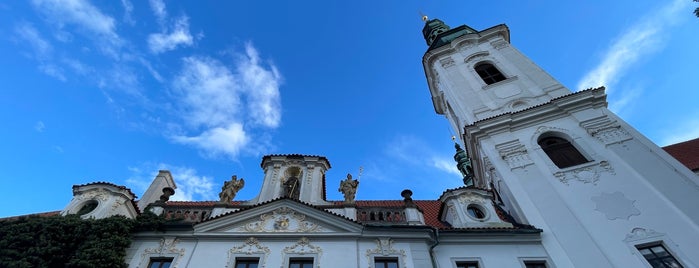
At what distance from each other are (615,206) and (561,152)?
12.2ft

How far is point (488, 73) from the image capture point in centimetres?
2403

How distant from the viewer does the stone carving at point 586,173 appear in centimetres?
1467

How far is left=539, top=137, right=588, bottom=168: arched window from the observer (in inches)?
630

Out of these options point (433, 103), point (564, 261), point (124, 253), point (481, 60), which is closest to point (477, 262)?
point (564, 261)

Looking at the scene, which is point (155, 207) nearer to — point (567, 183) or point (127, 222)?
point (127, 222)

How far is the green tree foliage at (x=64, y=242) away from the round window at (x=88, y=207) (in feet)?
5.80

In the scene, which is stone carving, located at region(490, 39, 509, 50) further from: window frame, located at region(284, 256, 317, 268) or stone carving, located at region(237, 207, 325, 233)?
window frame, located at region(284, 256, 317, 268)

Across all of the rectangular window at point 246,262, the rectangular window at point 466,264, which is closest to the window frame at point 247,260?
the rectangular window at point 246,262

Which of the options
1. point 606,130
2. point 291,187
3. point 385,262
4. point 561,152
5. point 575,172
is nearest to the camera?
point 385,262

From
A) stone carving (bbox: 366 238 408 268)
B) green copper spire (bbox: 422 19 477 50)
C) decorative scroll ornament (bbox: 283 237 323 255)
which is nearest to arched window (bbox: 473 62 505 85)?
green copper spire (bbox: 422 19 477 50)

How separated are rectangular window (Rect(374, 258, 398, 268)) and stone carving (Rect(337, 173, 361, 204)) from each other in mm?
2909

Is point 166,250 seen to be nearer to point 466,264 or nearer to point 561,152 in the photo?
point 466,264

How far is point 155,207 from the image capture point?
14.1m

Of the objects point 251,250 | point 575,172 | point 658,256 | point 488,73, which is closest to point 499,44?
point 488,73
